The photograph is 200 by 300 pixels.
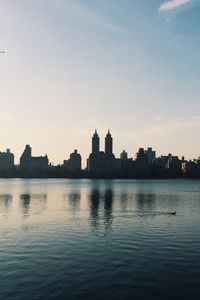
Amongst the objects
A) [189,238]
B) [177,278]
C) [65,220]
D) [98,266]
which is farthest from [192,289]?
[65,220]

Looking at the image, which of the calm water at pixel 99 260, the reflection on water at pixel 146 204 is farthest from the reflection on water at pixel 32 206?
the reflection on water at pixel 146 204

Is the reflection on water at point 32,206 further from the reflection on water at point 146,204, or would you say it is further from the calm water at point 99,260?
the reflection on water at point 146,204

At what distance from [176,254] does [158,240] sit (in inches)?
380

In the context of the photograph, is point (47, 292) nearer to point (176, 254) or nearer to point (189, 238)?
point (176, 254)

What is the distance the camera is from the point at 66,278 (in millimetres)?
37344

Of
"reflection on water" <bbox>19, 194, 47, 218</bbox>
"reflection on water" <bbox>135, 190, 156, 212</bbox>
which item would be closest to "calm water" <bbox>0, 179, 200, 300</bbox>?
"reflection on water" <bbox>19, 194, 47, 218</bbox>

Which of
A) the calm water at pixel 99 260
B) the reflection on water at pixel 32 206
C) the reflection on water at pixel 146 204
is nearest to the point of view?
the calm water at pixel 99 260

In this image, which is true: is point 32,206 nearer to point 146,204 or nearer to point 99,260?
point 146,204

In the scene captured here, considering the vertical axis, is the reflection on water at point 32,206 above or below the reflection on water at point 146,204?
below

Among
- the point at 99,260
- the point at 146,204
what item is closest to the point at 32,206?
the point at 146,204

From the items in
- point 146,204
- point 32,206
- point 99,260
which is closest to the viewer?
point 99,260

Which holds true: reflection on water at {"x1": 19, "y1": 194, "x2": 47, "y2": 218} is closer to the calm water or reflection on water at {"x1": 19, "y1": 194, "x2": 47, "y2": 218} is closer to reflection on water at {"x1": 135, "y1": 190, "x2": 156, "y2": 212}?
the calm water

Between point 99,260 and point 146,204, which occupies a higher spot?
point 146,204

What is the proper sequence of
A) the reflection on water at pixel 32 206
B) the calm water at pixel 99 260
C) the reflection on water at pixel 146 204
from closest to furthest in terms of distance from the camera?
the calm water at pixel 99 260, the reflection on water at pixel 32 206, the reflection on water at pixel 146 204
